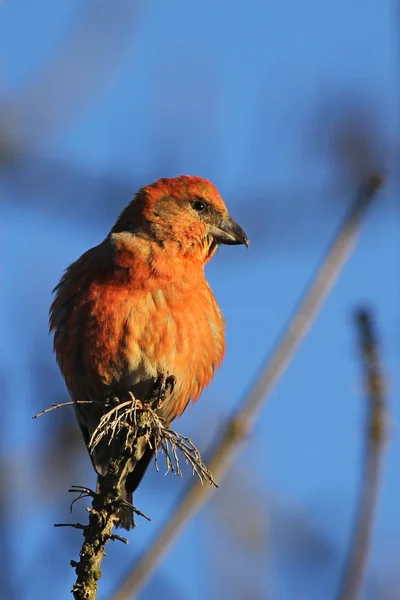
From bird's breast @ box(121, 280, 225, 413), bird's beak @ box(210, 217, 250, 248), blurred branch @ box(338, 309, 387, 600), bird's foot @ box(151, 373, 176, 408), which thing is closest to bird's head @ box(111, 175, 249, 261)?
bird's beak @ box(210, 217, 250, 248)

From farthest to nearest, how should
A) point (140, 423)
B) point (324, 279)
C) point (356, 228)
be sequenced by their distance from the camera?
point (140, 423) < point (324, 279) < point (356, 228)

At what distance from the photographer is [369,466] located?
1909 millimetres

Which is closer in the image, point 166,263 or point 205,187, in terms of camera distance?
point 166,263

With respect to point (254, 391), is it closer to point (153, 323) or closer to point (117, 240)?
point (153, 323)

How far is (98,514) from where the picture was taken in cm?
345

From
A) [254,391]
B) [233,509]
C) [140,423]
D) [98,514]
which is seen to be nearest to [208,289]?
[233,509]

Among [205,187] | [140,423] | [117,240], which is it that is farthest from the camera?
[205,187]

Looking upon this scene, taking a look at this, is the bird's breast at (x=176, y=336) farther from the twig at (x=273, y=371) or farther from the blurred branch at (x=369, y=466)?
the blurred branch at (x=369, y=466)

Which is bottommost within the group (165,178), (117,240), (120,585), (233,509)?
(120,585)

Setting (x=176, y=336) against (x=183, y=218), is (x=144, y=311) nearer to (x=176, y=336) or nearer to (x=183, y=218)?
(x=176, y=336)

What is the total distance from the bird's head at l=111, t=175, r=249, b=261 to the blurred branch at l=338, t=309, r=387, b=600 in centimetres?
352

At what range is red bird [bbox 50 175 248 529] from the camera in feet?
16.7

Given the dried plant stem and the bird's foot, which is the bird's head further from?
the dried plant stem

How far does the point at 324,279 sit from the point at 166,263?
2.89m
